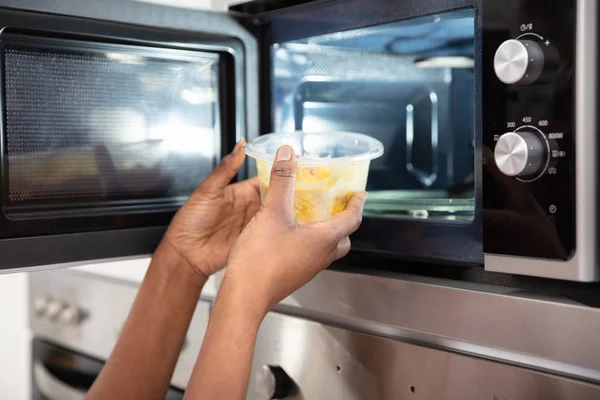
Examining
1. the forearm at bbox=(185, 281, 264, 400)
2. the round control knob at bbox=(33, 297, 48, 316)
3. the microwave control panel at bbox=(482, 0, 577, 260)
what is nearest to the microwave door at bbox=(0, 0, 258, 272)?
the forearm at bbox=(185, 281, 264, 400)

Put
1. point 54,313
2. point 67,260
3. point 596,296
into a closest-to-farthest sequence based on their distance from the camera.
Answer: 1. point 596,296
2. point 67,260
3. point 54,313

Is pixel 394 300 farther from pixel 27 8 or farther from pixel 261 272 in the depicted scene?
pixel 27 8

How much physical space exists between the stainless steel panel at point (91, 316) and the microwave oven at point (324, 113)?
34cm

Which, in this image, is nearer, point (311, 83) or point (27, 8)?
point (27, 8)

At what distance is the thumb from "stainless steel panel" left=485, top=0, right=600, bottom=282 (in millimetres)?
314

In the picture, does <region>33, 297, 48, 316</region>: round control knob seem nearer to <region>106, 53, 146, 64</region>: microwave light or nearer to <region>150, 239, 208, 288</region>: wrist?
<region>150, 239, 208, 288</region>: wrist

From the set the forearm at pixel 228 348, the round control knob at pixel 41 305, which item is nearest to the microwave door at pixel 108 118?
the forearm at pixel 228 348

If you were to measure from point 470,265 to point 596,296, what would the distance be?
0.54ft

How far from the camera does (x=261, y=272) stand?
0.82 meters

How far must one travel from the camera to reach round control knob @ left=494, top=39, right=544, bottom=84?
672 mm

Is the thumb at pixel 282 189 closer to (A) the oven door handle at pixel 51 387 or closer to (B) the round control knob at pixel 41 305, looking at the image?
(A) the oven door handle at pixel 51 387

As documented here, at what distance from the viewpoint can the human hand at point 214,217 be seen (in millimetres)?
1035

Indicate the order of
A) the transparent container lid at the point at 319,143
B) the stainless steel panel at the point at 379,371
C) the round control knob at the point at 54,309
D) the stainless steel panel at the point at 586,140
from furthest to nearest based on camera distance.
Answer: the round control knob at the point at 54,309, the transparent container lid at the point at 319,143, the stainless steel panel at the point at 379,371, the stainless steel panel at the point at 586,140

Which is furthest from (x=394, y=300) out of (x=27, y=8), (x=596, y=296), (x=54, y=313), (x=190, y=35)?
(x=54, y=313)
